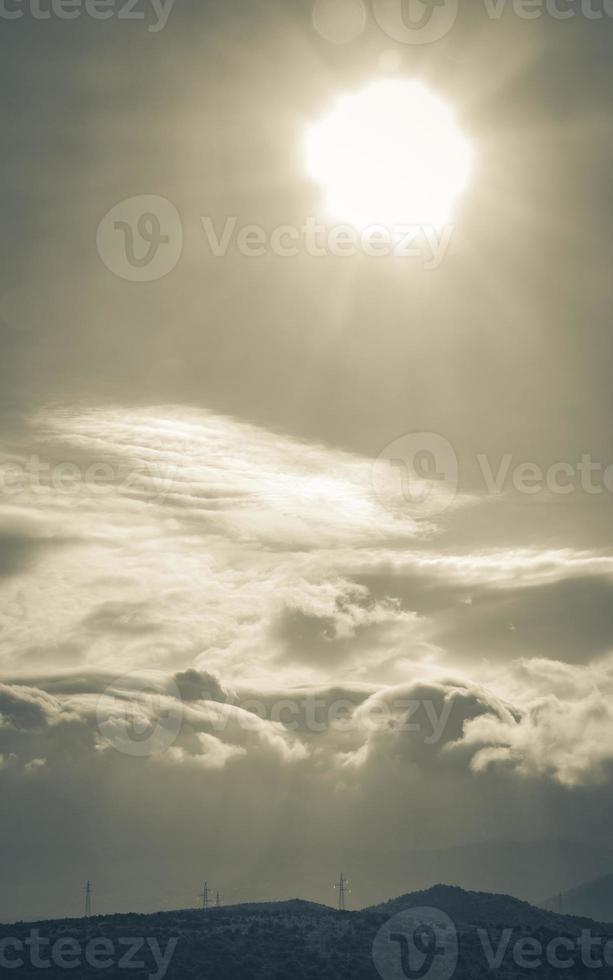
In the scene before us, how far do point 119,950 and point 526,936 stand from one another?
4731 cm

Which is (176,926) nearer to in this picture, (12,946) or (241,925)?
(241,925)

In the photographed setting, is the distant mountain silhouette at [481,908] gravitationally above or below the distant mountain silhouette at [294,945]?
above

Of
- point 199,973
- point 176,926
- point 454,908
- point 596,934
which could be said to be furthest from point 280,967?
point 454,908

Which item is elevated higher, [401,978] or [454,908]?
[454,908]

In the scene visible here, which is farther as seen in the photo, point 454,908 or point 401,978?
point 454,908

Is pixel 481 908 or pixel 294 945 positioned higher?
pixel 481 908

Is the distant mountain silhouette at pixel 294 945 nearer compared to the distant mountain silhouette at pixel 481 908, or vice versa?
the distant mountain silhouette at pixel 294 945

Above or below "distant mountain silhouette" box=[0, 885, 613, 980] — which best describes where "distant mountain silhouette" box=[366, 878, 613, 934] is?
above

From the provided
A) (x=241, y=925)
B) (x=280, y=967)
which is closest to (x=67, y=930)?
(x=241, y=925)

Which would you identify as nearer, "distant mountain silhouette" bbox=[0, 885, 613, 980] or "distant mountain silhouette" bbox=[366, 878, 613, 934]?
"distant mountain silhouette" bbox=[0, 885, 613, 980]

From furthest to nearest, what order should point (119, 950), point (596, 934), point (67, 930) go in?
1. point (596, 934)
2. point (67, 930)
3. point (119, 950)

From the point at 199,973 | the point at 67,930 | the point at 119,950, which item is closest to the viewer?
the point at 199,973

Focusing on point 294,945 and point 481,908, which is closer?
point 294,945

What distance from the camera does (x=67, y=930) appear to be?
119 metres
